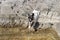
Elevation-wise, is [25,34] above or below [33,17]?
below

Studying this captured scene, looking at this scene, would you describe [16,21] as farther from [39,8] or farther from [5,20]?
[39,8]

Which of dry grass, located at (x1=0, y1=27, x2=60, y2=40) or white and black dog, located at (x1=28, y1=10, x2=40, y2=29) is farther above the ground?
white and black dog, located at (x1=28, y1=10, x2=40, y2=29)


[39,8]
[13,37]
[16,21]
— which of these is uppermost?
[39,8]

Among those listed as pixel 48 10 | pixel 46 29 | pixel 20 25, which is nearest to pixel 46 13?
pixel 48 10

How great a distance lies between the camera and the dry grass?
111 centimetres

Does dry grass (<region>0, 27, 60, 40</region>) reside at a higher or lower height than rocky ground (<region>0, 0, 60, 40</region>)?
lower

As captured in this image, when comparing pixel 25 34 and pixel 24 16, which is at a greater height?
pixel 24 16

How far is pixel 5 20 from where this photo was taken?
1.16 metres

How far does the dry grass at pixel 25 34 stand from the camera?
111cm

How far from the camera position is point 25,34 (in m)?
1.13

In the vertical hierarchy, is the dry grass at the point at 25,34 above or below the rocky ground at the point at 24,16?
below

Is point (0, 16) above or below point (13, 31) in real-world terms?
above

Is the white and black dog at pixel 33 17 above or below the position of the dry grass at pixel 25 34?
above

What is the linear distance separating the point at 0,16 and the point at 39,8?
384 mm
